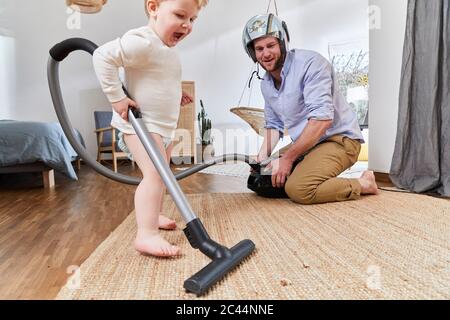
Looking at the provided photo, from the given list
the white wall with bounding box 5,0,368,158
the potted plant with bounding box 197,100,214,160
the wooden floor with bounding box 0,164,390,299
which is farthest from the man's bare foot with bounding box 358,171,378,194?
the white wall with bounding box 5,0,368,158

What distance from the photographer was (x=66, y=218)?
1481 millimetres

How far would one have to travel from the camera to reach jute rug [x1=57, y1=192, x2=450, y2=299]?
0.71 m

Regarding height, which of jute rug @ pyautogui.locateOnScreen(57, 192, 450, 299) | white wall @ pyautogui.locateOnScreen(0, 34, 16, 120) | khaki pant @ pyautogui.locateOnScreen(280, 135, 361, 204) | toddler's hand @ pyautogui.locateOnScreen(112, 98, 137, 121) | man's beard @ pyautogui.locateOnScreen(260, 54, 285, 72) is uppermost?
white wall @ pyautogui.locateOnScreen(0, 34, 16, 120)

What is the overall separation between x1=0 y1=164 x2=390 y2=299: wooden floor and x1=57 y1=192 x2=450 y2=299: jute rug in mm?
96

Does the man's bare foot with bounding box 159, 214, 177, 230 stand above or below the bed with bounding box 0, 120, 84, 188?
below

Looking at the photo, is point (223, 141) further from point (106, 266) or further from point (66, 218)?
point (106, 266)

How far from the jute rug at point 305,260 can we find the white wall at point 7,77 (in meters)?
3.98

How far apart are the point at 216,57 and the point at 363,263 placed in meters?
4.65

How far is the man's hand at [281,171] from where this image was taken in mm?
1629

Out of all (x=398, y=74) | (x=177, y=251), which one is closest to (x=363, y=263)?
(x=177, y=251)

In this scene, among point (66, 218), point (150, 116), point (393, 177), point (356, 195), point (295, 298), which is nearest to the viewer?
point (295, 298)

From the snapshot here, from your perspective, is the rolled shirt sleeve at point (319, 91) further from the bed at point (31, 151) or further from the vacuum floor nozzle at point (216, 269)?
the bed at point (31, 151)

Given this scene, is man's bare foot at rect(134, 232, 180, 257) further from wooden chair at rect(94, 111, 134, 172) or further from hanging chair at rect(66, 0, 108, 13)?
wooden chair at rect(94, 111, 134, 172)

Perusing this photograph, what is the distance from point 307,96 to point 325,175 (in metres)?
0.36
